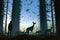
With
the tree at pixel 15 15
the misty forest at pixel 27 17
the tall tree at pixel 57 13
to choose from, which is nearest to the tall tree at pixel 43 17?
the misty forest at pixel 27 17

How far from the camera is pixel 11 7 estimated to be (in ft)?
6.52

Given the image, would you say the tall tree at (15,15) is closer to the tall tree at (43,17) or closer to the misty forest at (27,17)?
the misty forest at (27,17)

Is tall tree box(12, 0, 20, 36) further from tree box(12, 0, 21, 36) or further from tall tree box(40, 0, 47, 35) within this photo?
tall tree box(40, 0, 47, 35)

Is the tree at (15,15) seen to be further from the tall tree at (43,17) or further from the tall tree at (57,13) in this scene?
the tall tree at (57,13)

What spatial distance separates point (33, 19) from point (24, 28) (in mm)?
151

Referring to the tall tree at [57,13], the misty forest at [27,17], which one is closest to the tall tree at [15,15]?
the misty forest at [27,17]

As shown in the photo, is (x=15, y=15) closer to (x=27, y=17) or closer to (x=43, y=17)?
(x=27, y=17)

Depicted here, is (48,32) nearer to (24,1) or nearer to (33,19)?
(33,19)

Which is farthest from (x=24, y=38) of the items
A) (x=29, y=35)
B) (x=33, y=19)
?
(x=33, y=19)

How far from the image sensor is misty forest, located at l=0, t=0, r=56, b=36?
1.90m

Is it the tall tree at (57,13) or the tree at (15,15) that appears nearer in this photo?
the tall tree at (57,13)

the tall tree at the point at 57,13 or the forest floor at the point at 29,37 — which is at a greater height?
the tall tree at the point at 57,13

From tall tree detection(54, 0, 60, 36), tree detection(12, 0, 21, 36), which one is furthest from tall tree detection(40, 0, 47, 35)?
tree detection(12, 0, 21, 36)

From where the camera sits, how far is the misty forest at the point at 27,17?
1896 mm
